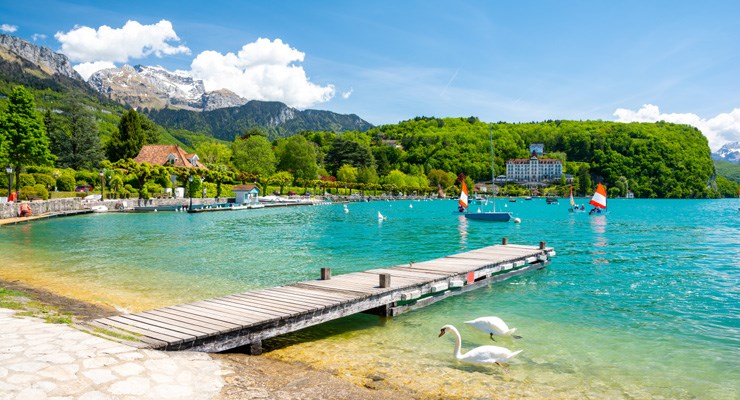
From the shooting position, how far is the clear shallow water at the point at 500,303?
9.92 metres

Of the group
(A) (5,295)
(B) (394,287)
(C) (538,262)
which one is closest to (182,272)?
(A) (5,295)

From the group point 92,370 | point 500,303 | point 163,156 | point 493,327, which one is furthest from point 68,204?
point 493,327

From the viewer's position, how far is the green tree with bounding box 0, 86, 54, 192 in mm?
60594

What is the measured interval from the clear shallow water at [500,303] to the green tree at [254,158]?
3923 inches

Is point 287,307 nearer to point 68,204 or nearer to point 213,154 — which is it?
point 68,204

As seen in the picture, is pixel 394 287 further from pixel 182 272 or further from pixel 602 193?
pixel 602 193

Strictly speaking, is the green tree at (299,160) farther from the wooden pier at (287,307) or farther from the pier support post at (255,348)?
the pier support post at (255,348)

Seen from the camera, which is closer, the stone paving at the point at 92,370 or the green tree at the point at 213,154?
the stone paving at the point at 92,370

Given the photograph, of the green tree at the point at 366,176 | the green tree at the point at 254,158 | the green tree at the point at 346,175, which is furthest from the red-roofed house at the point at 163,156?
the green tree at the point at 366,176

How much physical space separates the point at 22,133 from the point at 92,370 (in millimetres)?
67548

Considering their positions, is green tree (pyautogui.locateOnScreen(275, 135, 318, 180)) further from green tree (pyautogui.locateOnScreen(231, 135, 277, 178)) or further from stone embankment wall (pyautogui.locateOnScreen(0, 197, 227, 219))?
stone embankment wall (pyautogui.locateOnScreen(0, 197, 227, 219))

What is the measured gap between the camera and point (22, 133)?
6141 centimetres

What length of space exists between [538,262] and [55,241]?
31721 millimetres

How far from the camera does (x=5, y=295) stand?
14992 mm
